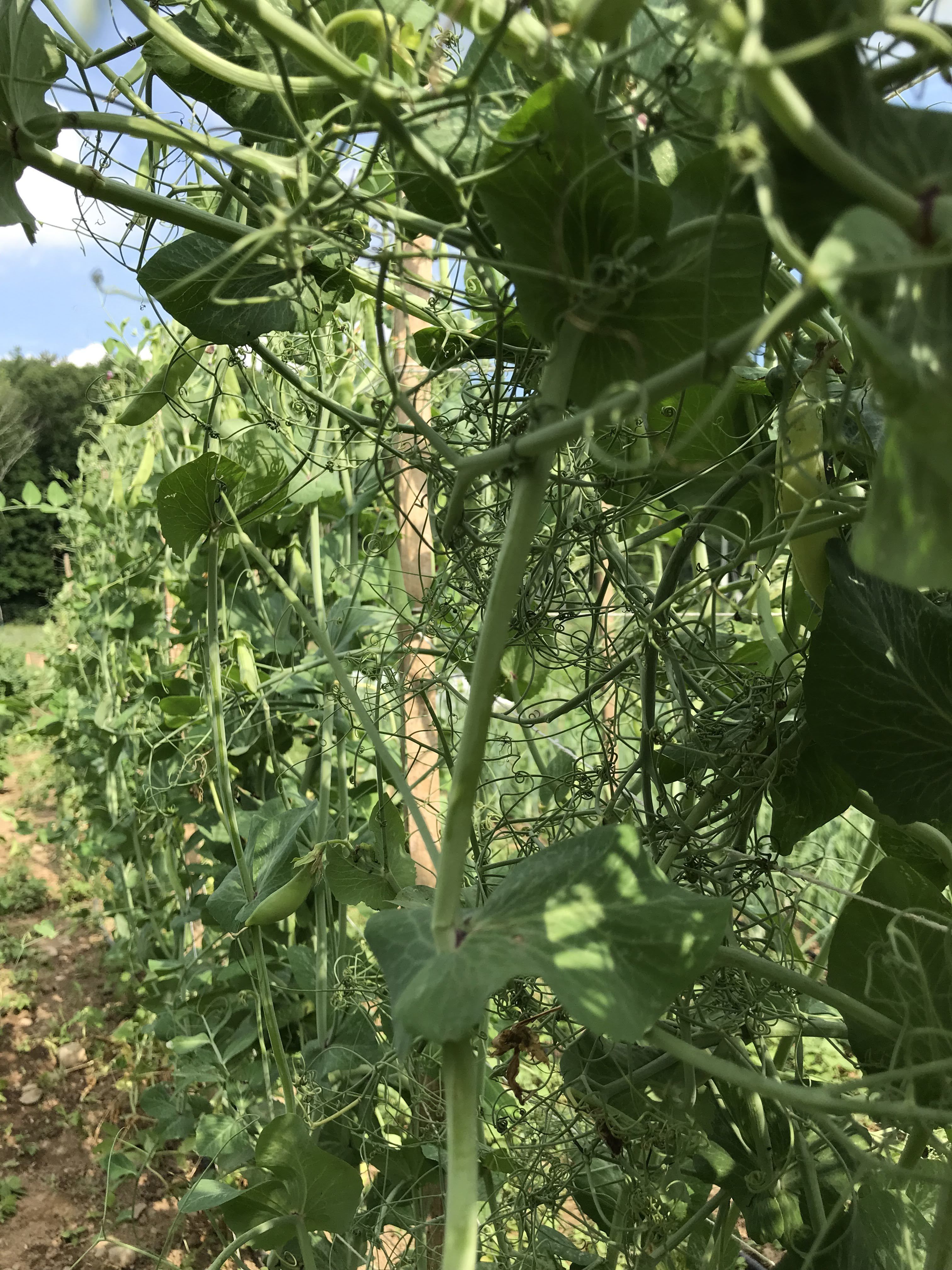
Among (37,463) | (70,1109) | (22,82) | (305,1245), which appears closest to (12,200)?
(22,82)

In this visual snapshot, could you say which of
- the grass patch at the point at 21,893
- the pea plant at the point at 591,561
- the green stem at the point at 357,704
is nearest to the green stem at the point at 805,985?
the pea plant at the point at 591,561

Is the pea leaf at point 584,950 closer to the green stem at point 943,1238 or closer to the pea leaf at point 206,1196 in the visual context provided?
the green stem at point 943,1238

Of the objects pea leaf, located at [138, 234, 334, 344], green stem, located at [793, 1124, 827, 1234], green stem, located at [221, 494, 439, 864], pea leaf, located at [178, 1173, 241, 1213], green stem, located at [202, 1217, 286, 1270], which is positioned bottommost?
green stem, located at [793, 1124, 827, 1234]

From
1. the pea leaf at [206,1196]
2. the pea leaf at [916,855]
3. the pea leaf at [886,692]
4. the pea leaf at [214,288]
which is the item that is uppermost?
the pea leaf at [214,288]

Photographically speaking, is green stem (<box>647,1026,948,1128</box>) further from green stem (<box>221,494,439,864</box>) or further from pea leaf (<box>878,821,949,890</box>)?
pea leaf (<box>878,821,949,890</box>)

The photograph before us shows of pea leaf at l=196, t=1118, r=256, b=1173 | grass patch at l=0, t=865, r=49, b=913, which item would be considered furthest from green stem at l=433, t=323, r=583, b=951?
grass patch at l=0, t=865, r=49, b=913

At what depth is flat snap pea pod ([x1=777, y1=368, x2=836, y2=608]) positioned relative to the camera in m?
0.37

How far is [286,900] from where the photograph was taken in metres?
0.52

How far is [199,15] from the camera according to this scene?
1.27 feet

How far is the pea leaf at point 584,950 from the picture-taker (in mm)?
230

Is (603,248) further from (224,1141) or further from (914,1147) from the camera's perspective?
(224,1141)

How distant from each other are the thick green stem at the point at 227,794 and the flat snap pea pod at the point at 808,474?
1.19ft

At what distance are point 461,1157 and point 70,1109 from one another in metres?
1.91

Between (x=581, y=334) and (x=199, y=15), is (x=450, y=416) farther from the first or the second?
(x=581, y=334)
